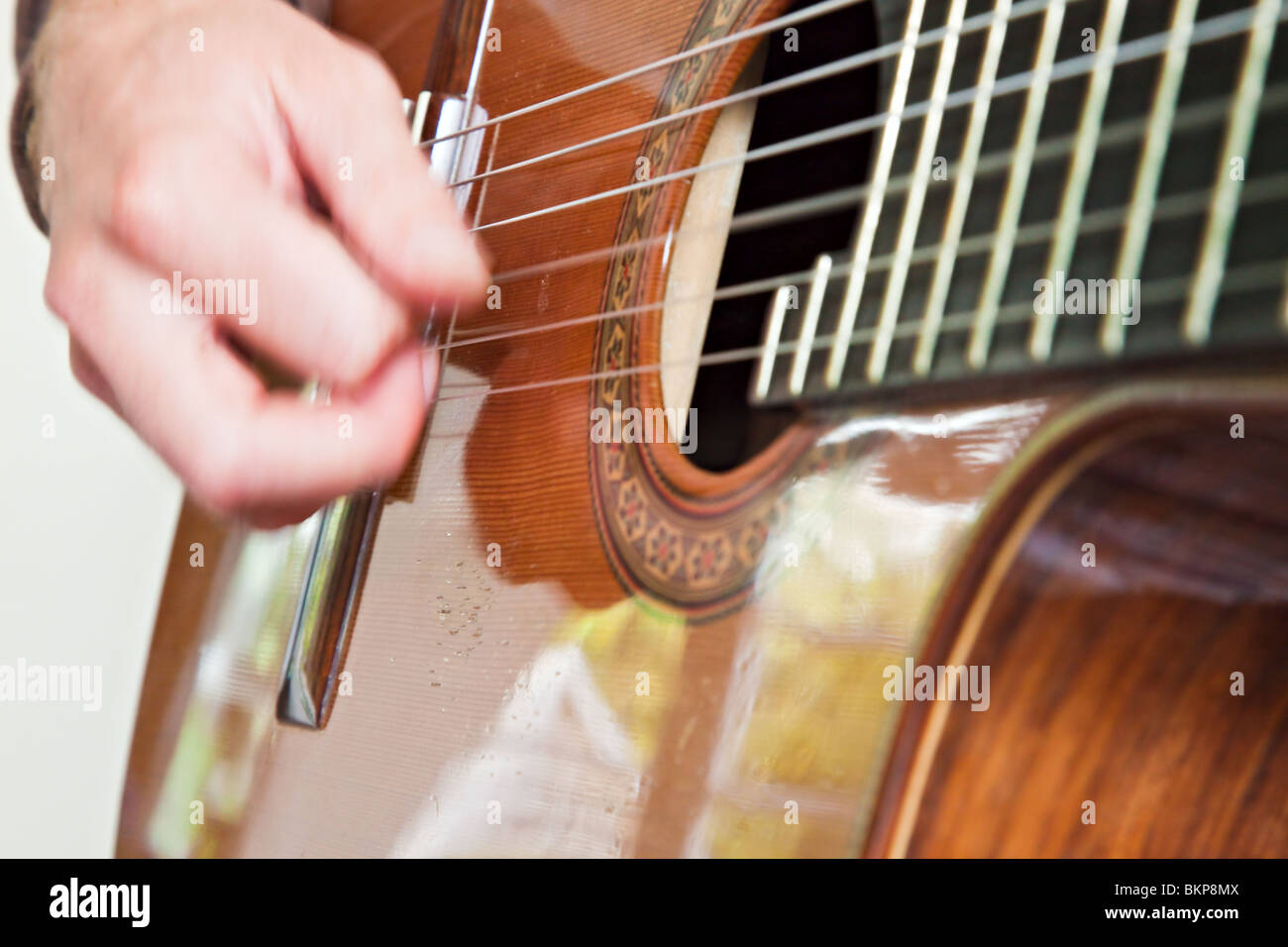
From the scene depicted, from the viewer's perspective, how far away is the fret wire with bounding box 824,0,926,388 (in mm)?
409

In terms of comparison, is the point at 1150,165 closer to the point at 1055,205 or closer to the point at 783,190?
the point at 1055,205

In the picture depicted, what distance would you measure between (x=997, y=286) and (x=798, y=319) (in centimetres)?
10

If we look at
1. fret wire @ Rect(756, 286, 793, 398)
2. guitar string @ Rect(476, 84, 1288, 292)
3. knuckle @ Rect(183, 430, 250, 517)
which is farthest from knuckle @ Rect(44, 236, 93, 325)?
fret wire @ Rect(756, 286, 793, 398)

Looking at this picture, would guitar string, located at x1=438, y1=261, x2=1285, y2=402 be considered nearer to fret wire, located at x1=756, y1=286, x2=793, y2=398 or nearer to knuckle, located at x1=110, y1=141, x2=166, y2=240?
fret wire, located at x1=756, y1=286, x2=793, y2=398

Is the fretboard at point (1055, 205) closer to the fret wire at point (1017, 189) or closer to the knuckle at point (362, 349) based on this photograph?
the fret wire at point (1017, 189)

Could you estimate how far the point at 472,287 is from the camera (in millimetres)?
507

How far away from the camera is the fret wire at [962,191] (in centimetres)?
38

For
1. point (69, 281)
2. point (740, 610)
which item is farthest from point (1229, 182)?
point (69, 281)

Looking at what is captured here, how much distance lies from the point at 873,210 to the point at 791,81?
0.38ft

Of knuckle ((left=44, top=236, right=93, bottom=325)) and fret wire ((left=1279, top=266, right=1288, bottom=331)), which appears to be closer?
fret wire ((left=1279, top=266, right=1288, bottom=331))

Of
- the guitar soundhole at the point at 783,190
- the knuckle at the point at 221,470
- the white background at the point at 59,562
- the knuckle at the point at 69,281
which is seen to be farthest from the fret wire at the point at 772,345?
the white background at the point at 59,562

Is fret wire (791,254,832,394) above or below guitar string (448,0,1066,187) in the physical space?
below
